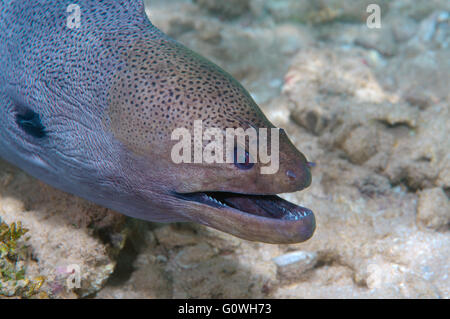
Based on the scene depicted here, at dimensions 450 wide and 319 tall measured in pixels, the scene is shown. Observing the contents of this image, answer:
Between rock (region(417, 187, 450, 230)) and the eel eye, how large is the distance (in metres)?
2.02

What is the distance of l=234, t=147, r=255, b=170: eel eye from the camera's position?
1.73m

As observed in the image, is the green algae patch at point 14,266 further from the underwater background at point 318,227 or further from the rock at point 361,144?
the rock at point 361,144

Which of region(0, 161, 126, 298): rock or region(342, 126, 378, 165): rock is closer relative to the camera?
region(0, 161, 126, 298): rock

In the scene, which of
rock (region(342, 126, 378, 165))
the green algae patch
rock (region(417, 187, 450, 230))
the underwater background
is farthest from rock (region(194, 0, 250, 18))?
the green algae patch

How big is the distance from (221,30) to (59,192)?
413 cm

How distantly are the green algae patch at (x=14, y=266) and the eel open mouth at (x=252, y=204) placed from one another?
1236 millimetres

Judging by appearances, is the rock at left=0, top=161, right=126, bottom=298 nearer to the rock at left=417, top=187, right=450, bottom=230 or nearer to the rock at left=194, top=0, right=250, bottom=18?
the rock at left=417, top=187, right=450, bottom=230

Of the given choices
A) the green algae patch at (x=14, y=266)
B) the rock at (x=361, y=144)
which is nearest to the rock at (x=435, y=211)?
the rock at (x=361, y=144)

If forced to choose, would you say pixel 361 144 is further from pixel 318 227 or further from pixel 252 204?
pixel 252 204

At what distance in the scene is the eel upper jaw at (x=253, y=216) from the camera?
174 cm

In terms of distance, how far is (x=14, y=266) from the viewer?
7.36ft

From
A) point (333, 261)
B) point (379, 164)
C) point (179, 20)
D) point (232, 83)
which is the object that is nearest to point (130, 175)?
point (232, 83)

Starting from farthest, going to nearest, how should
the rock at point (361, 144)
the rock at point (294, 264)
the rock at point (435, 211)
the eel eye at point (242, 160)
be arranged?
the rock at point (361, 144)
the rock at point (435, 211)
the rock at point (294, 264)
the eel eye at point (242, 160)

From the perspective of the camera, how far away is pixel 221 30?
19.1 feet
